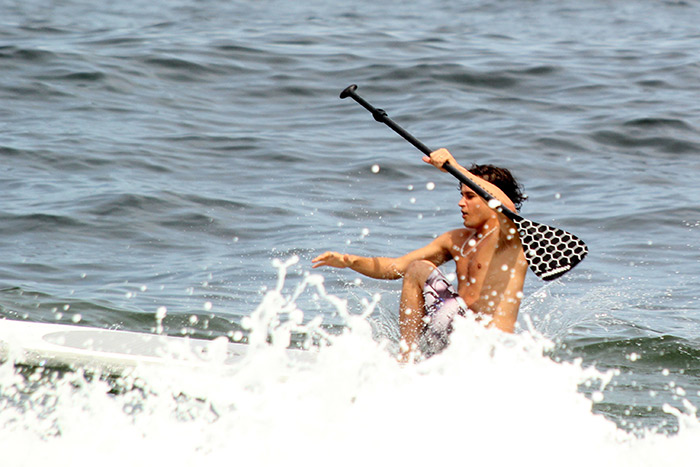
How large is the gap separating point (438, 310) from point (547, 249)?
687mm

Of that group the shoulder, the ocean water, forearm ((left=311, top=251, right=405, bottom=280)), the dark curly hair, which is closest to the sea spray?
the ocean water

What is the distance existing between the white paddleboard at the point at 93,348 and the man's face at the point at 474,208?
3.99ft

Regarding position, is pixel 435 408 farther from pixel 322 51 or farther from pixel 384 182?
pixel 322 51

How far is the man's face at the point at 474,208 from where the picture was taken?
17.5 feet

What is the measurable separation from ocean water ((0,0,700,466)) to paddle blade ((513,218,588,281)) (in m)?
0.68

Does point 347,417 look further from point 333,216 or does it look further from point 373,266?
point 333,216

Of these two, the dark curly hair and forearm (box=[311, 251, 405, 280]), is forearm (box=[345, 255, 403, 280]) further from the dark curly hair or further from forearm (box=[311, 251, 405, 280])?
the dark curly hair

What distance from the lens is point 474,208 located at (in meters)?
5.36

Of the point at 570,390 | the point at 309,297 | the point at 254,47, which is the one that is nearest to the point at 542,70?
the point at 254,47

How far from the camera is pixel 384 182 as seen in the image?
10.7 m

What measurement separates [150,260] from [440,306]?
3.82m

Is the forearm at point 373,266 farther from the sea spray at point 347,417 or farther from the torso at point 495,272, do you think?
the sea spray at point 347,417

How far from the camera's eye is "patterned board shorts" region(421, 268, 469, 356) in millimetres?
5289

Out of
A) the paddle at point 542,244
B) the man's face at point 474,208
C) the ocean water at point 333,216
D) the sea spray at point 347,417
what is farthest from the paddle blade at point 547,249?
the sea spray at point 347,417
